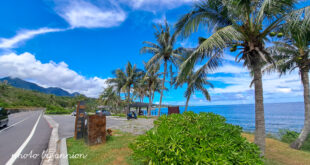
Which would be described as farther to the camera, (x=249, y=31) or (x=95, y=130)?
(x=95, y=130)

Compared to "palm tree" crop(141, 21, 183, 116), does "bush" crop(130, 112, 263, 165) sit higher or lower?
lower

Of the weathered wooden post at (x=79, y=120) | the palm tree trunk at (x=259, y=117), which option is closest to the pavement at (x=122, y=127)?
the weathered wooden post at (x=79, y=120)

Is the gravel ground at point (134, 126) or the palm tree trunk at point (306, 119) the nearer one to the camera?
the palm tree trunk at point (306, 119)

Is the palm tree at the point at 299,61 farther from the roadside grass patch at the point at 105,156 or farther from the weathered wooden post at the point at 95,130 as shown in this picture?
the weathered wooden post at the point at 95,130


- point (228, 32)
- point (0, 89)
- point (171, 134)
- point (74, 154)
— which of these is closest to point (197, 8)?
point (228, 32)

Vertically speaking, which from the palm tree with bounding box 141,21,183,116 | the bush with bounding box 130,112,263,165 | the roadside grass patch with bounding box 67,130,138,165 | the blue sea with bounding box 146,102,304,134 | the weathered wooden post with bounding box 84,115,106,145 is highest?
the palm tree with bounding box 141,21,183,116

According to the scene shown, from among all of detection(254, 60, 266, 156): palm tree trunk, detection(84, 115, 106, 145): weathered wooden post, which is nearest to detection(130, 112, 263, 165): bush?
detection(254, 60, 266, 156): palm tree trunk

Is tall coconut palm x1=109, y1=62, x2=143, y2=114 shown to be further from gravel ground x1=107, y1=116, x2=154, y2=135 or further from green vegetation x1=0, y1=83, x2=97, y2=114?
green vegetation x1=0, y1=83, x2=97, y2=114

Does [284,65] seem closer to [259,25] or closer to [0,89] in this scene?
[259,25]

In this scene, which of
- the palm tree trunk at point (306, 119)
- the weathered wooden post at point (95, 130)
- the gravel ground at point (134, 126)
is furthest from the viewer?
the gravel ground at point (134, 126)

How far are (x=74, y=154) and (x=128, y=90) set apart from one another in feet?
66.8

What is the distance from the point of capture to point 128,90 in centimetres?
2544

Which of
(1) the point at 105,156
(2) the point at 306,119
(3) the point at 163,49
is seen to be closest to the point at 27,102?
(3) the point at 163,49

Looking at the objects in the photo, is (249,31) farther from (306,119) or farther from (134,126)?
(134,126)
